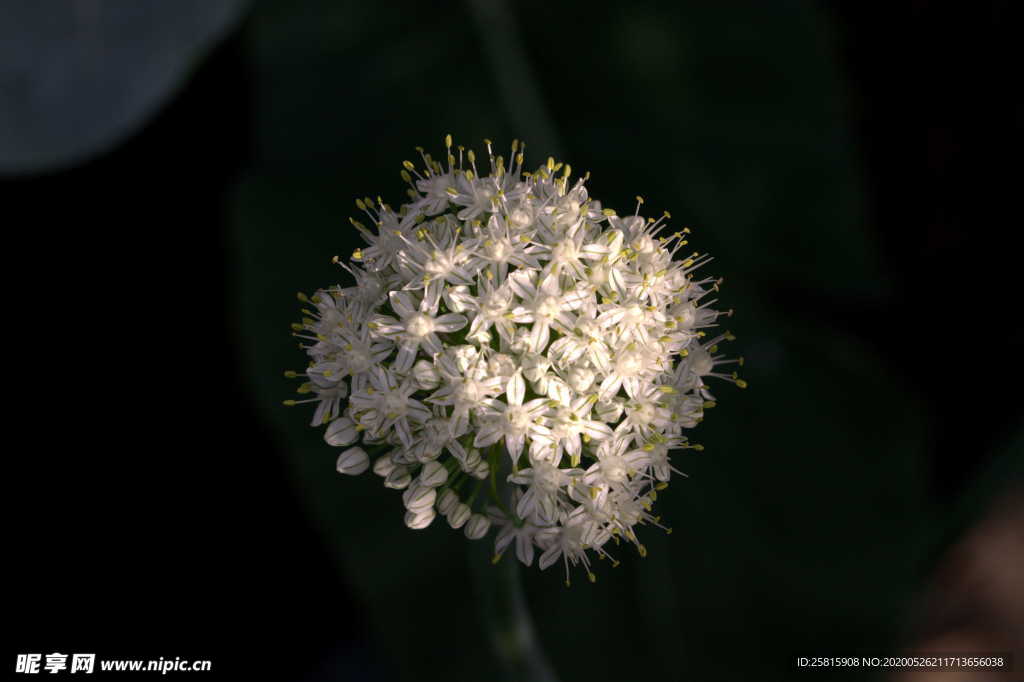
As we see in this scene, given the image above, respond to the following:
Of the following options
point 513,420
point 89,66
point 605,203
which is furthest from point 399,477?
point 89,66

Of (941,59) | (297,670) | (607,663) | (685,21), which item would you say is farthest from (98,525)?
(941,59)

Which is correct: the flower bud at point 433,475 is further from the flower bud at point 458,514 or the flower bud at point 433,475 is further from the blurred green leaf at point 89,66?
the blurred green leaf at point 89,66

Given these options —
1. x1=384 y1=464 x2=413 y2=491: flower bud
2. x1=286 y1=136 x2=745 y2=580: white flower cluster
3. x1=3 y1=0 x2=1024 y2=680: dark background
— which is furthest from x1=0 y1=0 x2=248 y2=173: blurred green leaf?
x1=384 y1=464 x2=413 y2=491: flower bud

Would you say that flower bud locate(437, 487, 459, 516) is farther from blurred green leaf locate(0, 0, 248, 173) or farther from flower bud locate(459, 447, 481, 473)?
blurred green leaf locate(0, 0, 248, 173)

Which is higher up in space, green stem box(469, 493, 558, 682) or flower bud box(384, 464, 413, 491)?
flower bud box(384, 464, 413, 491)

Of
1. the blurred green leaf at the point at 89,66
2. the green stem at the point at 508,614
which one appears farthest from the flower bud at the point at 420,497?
the blurred green leaf at the point at 89,66

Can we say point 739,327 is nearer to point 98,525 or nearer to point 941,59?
point 941,59

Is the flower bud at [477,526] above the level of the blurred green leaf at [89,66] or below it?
below
